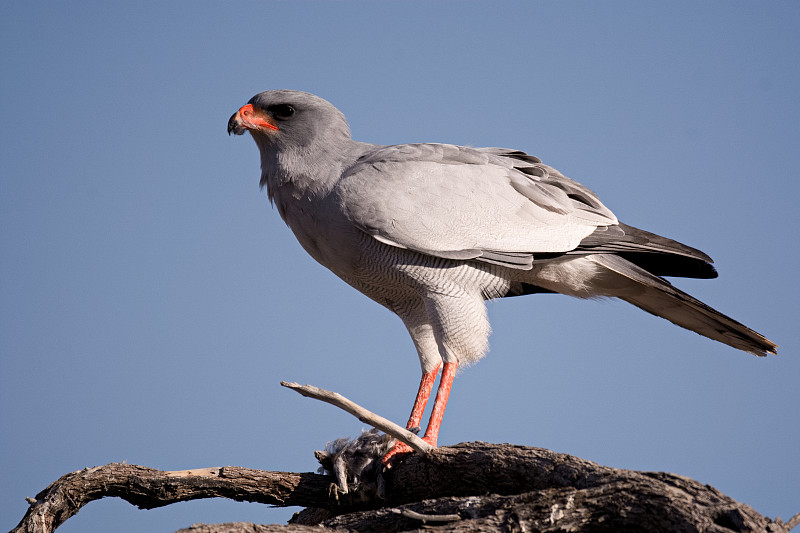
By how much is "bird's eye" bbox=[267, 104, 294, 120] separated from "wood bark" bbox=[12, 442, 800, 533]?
2918mm

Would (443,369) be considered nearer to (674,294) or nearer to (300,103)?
(674,294)

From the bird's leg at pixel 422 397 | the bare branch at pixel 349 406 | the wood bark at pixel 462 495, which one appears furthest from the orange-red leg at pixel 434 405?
A: the bare branch at pixel 349 406

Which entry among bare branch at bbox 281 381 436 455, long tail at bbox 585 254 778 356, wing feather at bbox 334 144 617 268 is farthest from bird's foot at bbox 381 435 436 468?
long tail at bbox 585 254 778 356

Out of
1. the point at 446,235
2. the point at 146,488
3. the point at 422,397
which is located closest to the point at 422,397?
the point at 422,397

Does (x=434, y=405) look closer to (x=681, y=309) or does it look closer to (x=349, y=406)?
(x=349, y=406)

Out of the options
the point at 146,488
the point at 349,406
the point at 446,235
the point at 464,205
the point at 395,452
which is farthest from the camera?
the point at 464,205

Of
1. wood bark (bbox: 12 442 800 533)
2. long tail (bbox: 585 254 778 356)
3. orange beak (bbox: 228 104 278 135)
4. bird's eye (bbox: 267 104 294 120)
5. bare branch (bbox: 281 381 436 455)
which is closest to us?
wood bark (bbox: 12 442 800 533)

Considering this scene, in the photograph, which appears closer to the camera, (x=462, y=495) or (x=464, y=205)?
(x=462, y=495)

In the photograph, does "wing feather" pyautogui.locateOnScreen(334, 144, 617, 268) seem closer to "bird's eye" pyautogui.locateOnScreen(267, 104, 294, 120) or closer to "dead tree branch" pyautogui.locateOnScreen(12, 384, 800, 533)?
"bird's eye" pyautogui.locateOnScreen(267, 104, 294, 120)

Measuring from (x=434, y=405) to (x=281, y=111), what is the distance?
108 inches

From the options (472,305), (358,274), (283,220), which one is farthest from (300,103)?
(472,305)

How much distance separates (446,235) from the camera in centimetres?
575

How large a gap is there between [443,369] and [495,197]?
1.41 meters

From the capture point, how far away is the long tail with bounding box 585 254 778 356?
19.8ft
